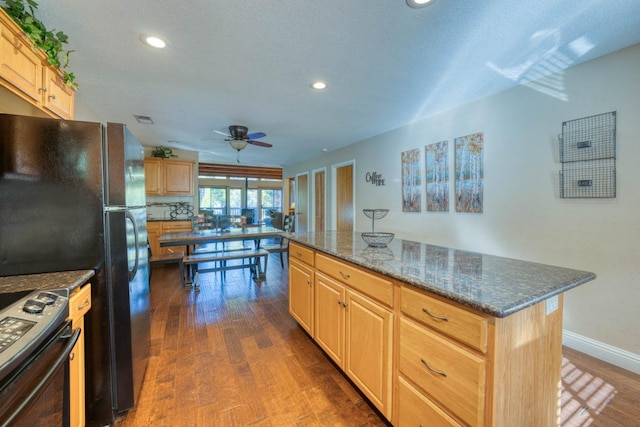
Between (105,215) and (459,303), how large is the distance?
1.76m

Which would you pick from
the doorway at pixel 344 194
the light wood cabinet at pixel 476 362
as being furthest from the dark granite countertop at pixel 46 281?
the doorway at pixel 344 194

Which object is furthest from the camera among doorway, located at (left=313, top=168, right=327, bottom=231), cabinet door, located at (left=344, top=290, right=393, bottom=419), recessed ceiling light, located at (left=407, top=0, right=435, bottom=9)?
doorway, located at (left=313, top=168, right=327, bottom=231)

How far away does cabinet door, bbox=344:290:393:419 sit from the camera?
1.38 metres

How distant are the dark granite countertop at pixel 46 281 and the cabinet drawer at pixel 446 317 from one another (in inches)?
59.2

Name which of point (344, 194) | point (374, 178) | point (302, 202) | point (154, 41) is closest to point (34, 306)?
point (154, 41)

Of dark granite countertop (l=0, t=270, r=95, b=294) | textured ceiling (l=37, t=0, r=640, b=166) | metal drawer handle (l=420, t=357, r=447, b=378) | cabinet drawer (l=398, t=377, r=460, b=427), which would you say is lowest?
cabinet drawer (l=398, t=377, r=460, b=427)

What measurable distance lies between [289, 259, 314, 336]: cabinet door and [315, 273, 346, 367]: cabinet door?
11 centimetres

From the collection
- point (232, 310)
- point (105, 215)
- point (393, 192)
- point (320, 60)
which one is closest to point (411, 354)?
point (105, 215)

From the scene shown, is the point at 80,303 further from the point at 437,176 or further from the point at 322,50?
the point at 437,176

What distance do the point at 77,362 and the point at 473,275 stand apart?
76.1 inches

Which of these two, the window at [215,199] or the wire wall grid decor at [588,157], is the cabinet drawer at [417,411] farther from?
the window at [215,199]

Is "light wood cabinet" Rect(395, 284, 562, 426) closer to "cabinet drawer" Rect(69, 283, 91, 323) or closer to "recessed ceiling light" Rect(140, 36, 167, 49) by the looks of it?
"cabinet drawer" Rect(69, 283, 91, 323)

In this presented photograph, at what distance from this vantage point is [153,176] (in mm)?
5258

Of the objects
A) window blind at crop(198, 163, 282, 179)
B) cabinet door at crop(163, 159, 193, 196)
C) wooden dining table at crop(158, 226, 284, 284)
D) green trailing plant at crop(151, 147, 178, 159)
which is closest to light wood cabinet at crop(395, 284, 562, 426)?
wooden dining table at crop(158, 226, 284, 284)
